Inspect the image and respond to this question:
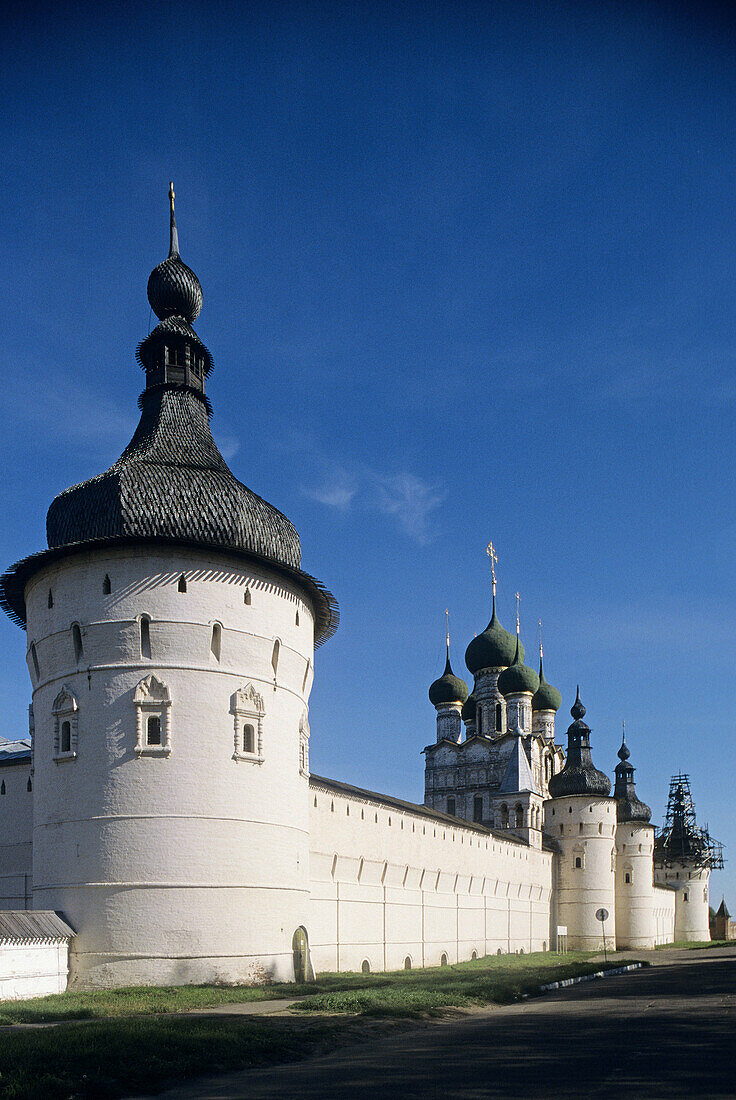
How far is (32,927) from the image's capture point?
1791cm

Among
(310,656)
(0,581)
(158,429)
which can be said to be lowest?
(310,656)

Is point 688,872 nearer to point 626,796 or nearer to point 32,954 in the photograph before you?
point 626,796

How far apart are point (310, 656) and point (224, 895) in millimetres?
6046

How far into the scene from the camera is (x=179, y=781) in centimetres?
1952

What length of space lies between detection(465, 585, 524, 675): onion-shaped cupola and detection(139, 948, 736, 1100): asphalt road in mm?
42489

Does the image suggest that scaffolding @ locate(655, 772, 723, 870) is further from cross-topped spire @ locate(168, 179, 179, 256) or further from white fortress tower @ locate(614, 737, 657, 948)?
cross-topped spire @ locate(168, 179, 179, 256)

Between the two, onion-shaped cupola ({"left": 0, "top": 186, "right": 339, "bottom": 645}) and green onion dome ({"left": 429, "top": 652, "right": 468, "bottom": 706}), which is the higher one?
onion-shaped cupola ({"left": 0, "top": 186, "right": 339, "bottom": 645})

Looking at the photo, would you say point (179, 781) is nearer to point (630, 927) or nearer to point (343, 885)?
point (343, 885)

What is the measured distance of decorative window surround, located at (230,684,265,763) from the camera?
20.4 meters

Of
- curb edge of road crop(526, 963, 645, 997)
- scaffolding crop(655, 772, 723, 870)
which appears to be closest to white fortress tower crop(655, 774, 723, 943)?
scaffolding crop(655, 772, 723, 870)

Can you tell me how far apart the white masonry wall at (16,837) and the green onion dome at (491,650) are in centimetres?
3748

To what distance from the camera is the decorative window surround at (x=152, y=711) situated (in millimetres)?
19406

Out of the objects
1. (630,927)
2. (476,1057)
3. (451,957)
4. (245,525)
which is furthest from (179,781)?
(630,927)

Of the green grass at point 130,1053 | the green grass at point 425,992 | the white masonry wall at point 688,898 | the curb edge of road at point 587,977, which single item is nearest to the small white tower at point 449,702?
the white masonry wall at point 688,898
